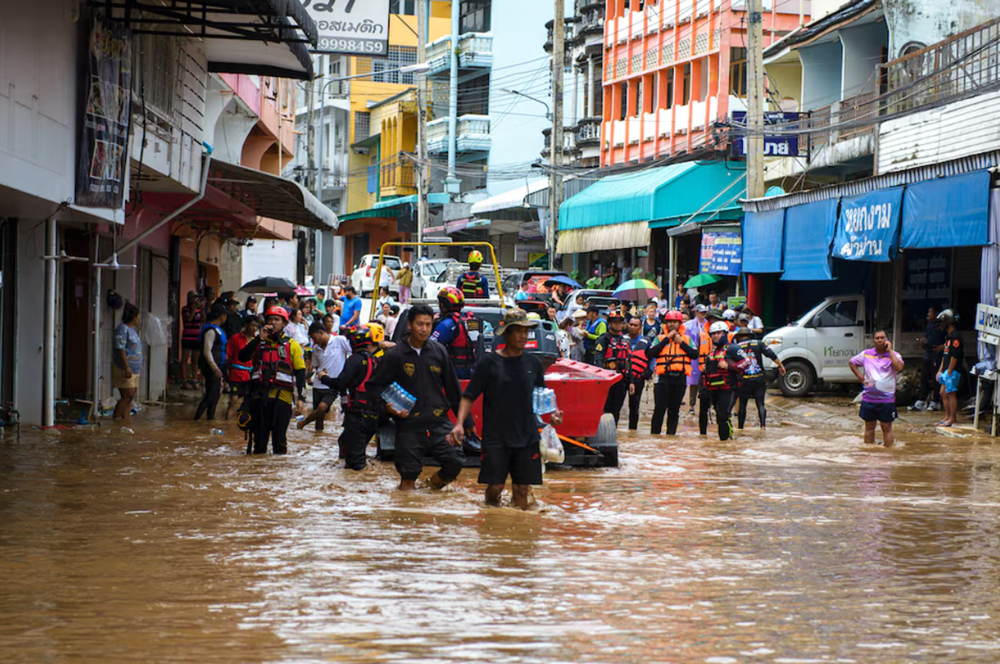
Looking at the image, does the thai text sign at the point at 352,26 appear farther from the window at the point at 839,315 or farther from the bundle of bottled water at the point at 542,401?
the window at the point at 839,315

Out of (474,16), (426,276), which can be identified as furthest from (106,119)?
(474,16)

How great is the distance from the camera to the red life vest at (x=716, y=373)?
17250 mm

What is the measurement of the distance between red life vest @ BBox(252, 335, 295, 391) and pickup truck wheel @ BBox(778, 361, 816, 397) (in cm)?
1283

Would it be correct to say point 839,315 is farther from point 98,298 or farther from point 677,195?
point 98,298

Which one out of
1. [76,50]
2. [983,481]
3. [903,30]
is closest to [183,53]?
[76,50]

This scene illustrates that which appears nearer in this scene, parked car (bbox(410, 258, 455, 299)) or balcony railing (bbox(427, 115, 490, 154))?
parked car (bbox(410, 258, 455, 299))

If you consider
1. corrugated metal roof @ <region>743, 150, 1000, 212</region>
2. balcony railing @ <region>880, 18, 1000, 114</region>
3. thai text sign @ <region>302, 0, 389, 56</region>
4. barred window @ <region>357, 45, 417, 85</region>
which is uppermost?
barred window @ <region>357, 45, 417, 85</region>

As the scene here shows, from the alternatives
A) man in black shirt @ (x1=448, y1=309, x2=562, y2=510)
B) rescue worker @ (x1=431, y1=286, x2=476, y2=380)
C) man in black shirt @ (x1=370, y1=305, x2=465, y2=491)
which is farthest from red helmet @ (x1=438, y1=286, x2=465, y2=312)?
man in black shirt @ (x1=448, y1=309, x2=562, y2=510)

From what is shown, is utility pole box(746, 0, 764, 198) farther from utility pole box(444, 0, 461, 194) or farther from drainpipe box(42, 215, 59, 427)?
utility pole box(444, 0, 461, 194)

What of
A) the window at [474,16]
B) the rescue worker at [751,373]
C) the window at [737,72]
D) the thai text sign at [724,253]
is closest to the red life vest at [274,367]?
the rescue worker at [751,373]

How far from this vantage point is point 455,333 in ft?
43.0

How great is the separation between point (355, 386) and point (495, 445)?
308 centimetres

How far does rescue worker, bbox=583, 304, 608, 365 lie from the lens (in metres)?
20.8

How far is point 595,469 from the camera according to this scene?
45.5 feet
